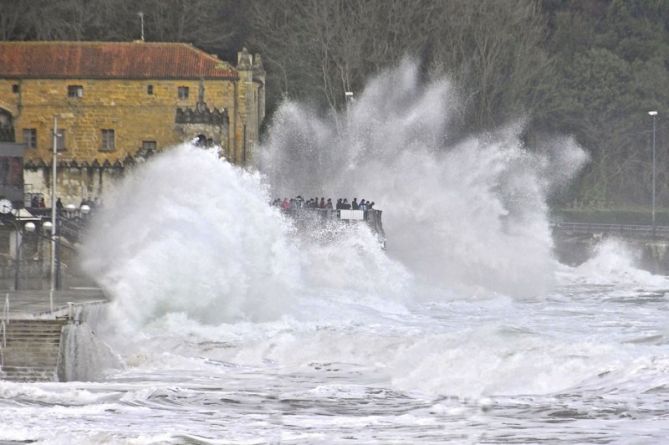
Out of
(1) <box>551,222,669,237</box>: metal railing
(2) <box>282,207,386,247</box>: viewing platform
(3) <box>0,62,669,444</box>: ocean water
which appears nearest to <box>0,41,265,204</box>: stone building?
(3) <box>0,62,669,444</box>: ocean water

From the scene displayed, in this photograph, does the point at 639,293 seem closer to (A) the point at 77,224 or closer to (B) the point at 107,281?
(A) the point at 77,224

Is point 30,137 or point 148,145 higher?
point 30,137

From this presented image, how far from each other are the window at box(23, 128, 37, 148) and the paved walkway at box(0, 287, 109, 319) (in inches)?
1162

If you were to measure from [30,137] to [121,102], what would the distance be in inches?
156

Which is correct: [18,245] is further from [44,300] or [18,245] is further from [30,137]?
[30,137]

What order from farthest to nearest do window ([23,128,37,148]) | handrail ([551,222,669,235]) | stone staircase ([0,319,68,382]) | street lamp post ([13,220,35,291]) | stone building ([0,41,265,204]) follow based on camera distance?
1. handrail ([551,222,669,235])
2. stone building ([0,41,265,204])
3. window ([23,128,37,148])
4. street lamp post ([13,220,35,291])
5. stone staircase ([0,319,68,382])

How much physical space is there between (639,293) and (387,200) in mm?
11301

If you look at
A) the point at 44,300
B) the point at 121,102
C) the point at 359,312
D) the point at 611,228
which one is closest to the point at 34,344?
the point at 44,300

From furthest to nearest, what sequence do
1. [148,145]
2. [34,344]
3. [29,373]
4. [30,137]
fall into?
[148,145] → [30,137] → [34,344] → [29,373]

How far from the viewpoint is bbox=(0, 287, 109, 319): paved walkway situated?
34594mm

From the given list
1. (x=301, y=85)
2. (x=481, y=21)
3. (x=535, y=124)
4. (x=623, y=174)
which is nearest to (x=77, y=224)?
(x=301, y=85)

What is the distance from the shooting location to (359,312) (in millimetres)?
46625

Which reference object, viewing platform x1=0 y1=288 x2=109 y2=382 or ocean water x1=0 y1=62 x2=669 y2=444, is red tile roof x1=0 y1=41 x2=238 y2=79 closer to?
ocean water x1=0 y1=62 x2=669 y2=444

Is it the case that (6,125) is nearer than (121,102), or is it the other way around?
(6,125)
